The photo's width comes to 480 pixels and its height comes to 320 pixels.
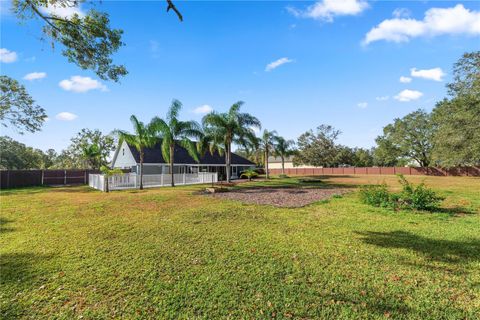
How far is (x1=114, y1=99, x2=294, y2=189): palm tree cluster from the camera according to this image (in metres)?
17.4

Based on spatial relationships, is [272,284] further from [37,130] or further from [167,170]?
[37,130]

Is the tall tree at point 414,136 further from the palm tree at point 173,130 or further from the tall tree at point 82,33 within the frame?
the tall tree at point 82,33

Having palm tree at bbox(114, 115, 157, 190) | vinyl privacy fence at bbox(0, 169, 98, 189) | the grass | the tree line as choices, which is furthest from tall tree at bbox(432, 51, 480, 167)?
vinyl privacy fence at bbox(0, 169, 98, 189)

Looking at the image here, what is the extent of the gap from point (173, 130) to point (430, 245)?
16.8 m

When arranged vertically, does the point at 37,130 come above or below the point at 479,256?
above

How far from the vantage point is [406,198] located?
30.7 feet

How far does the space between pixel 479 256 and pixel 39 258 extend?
348 inches

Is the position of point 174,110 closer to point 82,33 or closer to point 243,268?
point 82,33

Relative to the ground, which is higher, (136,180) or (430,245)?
(136,180)

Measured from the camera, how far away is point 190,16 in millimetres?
6672

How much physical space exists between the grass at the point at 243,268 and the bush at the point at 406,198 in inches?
44.2

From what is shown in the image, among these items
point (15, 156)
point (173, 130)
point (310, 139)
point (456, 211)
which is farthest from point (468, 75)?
point (15, 156)

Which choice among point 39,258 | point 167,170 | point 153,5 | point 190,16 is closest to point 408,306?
point 39,258

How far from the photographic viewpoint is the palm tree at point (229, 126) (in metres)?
20.1
